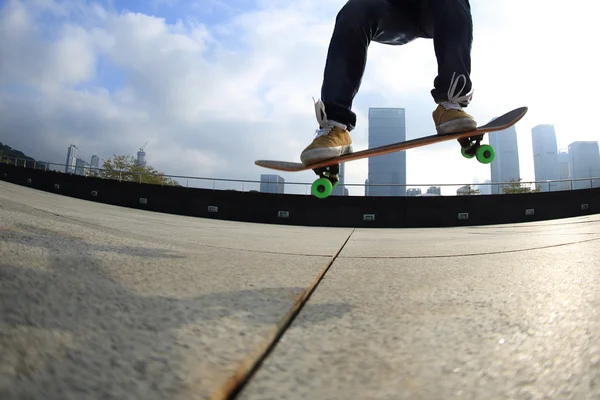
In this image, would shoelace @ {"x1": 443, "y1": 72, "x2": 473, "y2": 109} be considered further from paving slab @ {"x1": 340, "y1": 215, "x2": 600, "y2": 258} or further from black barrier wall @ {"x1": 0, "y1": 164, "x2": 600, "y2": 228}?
black barrier wall @ {"x1": 0, "y1": 164, "x2": 600, "y2": 228}

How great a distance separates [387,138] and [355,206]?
204 feet

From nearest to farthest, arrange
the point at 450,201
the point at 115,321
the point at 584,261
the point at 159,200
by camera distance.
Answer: the point at 115,321 < the point at 584,261 < the point at 450,201 < the point at 159,200

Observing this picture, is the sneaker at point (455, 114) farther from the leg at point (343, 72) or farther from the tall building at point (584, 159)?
the tall building at point (584, 159)

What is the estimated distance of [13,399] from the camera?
0.94ft

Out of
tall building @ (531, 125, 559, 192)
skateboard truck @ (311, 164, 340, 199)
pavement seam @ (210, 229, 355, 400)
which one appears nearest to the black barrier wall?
skateboard truck @ (311, 164, 340, 199)

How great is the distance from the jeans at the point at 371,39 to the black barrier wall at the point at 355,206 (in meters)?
9.91

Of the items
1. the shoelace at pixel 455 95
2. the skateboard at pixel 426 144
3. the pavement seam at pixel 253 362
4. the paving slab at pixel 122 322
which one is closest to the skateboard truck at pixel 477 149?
the skateboard at pixel 426 144

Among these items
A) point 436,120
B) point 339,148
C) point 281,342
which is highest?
point 436,120

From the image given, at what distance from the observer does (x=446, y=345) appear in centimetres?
49

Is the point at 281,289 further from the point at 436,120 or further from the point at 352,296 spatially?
the point at 436,120

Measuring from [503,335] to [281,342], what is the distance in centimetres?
40

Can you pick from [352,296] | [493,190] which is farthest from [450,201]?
[352,296]

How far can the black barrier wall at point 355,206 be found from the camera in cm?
1173

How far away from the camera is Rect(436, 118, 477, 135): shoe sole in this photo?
2307 millimetres
